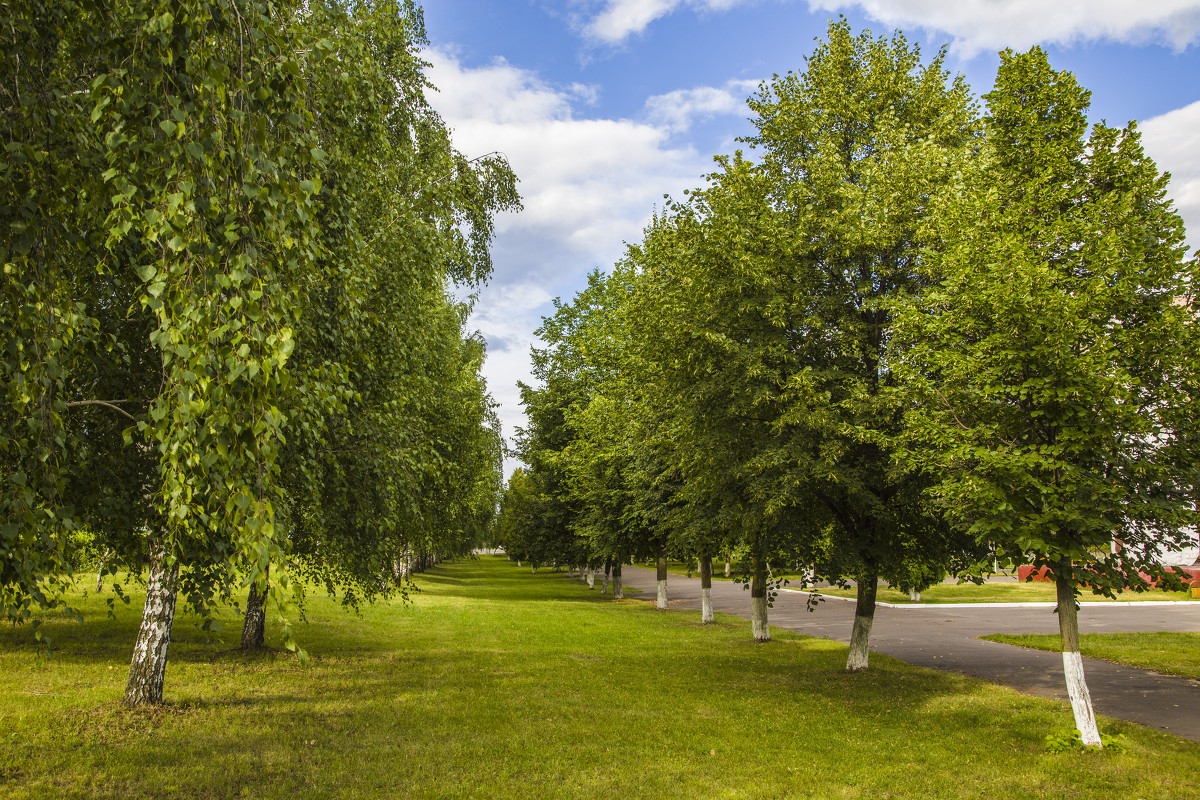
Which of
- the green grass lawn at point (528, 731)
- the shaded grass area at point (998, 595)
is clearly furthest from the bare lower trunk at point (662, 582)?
the green grass lawn at point (528, 731)

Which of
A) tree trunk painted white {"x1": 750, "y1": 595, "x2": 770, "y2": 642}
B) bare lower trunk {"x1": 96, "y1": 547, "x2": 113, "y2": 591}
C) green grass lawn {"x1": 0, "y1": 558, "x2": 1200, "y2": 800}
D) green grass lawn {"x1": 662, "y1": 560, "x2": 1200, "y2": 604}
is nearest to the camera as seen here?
bare lower trunk {"x1": 96, "y1": 547, "x2": 113, "y2": 591}

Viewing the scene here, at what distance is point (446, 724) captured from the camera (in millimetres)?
9297

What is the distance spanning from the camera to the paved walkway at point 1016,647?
10.8 meters

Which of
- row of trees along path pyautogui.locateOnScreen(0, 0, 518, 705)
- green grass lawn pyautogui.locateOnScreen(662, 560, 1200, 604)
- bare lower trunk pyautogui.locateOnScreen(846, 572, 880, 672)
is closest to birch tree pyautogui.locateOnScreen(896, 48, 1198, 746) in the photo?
bare lower trunk pyautogui.locateOnScreen(846, 572, 880, 672)

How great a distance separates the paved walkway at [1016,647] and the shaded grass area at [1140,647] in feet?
1.71

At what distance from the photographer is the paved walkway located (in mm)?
10836

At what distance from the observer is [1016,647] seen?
16.9 metres

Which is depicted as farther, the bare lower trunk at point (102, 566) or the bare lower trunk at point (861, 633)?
the bare lower trunk at point (861, 633)

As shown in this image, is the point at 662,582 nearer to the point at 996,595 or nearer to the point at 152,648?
the point at 996,595

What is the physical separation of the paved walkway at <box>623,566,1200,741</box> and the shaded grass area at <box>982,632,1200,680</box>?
1.71ft

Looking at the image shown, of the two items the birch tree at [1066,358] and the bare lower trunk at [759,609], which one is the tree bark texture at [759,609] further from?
the birch tree at [1066,358]

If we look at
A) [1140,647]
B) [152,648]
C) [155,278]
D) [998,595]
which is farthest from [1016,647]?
[155,278]

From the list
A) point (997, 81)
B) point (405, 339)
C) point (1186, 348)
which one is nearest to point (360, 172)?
point (405, 339)

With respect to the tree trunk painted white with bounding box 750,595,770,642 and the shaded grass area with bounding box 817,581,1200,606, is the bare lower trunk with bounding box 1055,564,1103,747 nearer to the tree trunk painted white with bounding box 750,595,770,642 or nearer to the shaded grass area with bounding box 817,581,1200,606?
the tree trunk painted white with bounding box 750,595,770,642
